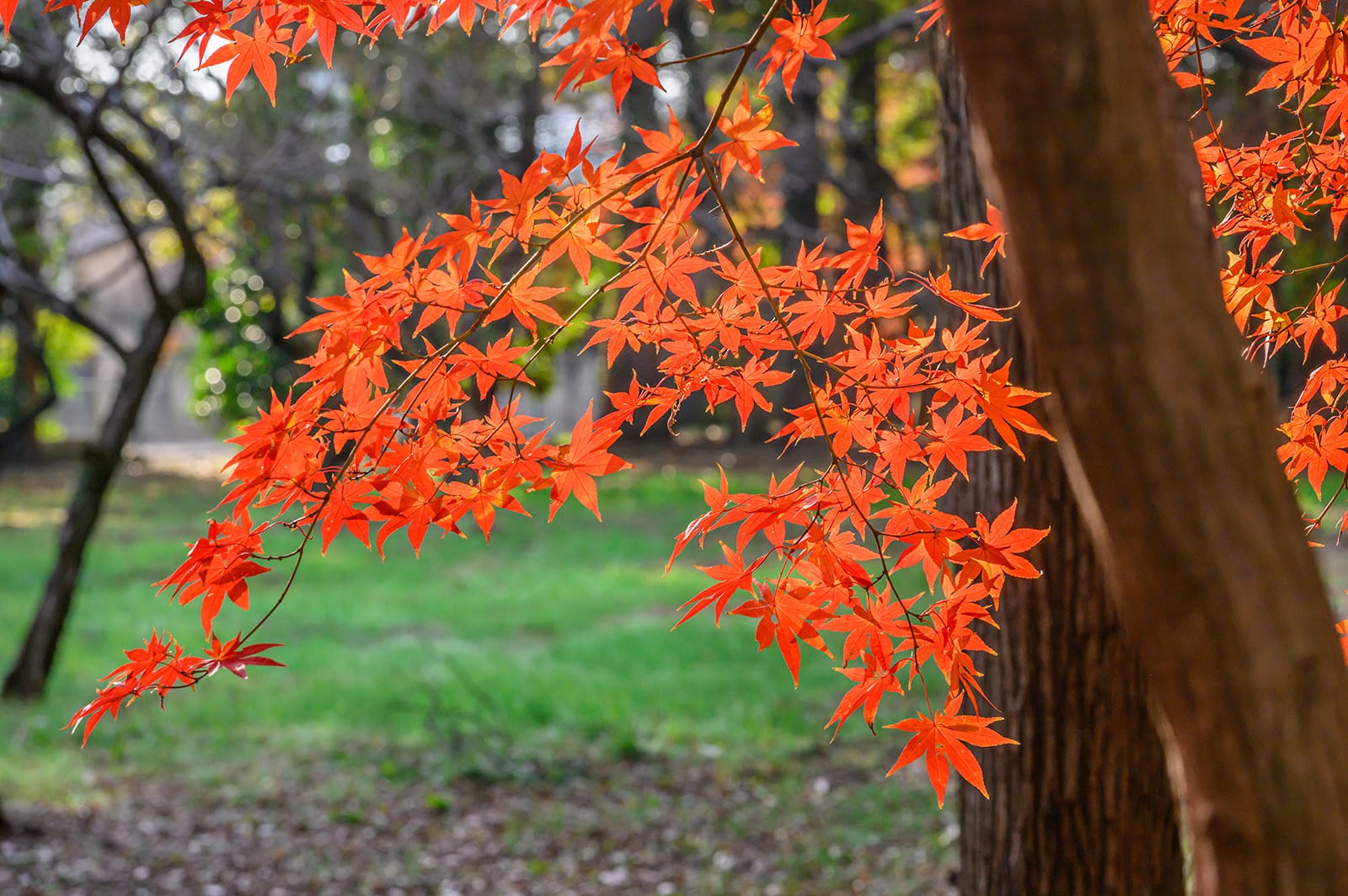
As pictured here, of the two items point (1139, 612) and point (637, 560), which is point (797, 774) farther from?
point (637, 560)

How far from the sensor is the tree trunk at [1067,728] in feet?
6.86

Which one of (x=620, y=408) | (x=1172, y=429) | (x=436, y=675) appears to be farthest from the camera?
(x=436, y=675)

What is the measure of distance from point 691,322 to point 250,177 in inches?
225

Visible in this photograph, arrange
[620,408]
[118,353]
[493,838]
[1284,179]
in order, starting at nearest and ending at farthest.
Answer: [620,408]
[1284,179]
[493,838]
[118,353]

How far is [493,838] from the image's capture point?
361cm

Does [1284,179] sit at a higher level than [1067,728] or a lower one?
higher

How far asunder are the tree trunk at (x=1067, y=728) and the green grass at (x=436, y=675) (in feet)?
6.84

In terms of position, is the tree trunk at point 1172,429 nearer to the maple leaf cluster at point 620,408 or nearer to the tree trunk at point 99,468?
the maple leaf cluster at point 620,408

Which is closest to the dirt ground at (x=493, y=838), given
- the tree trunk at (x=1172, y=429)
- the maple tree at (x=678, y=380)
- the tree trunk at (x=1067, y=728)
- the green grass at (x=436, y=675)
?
the green grass at (x=436, y=675)

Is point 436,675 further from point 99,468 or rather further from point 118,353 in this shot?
point 118,353

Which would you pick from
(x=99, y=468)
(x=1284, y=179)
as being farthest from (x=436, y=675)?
(x=1284, y=179)

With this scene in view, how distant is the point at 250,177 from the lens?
650 cm

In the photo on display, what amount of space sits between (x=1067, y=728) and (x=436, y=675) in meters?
3.66

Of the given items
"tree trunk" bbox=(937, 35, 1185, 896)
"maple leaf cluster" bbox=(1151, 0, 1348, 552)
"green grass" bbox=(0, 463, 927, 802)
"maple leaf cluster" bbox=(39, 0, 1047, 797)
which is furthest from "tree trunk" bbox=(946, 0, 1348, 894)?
"green grass" bbox=(0, 463, 927, 802)
